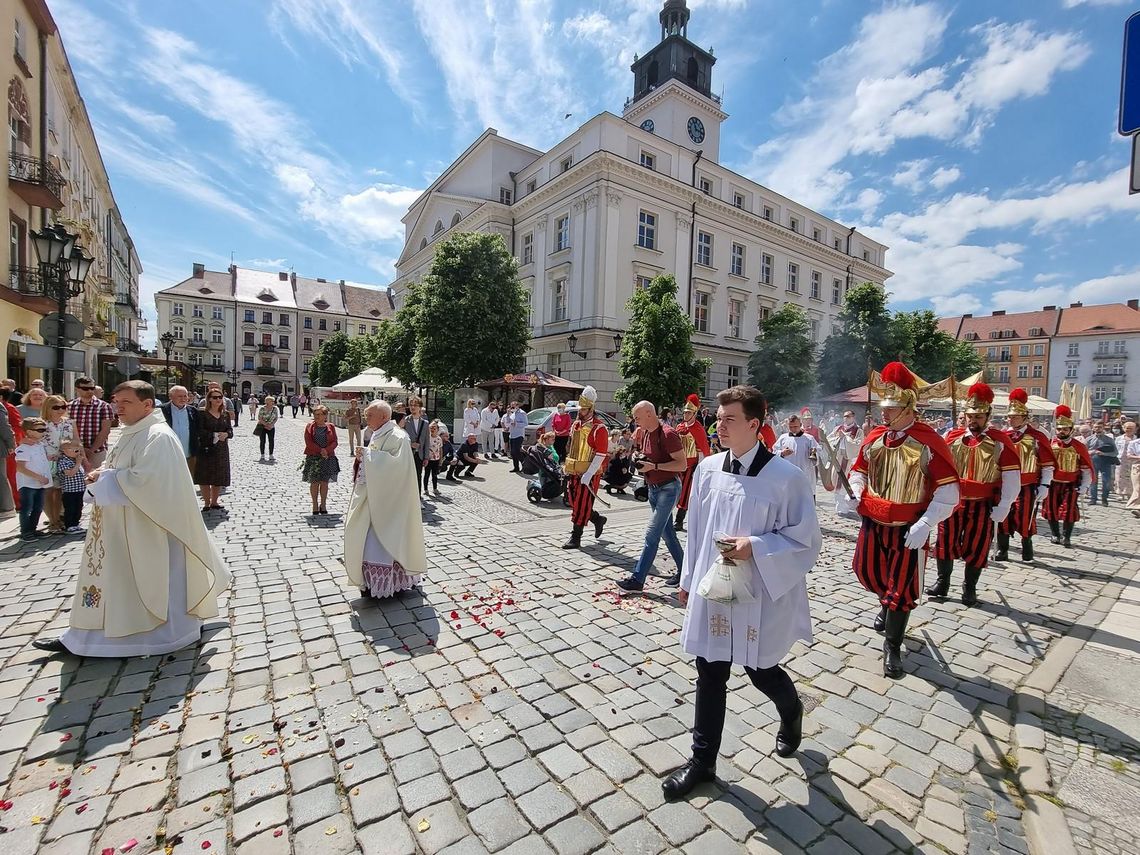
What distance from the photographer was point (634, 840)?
239 cm

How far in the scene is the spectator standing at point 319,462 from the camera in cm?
876

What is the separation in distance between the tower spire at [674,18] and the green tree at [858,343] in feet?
76.2

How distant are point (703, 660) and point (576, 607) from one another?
8.32 feet

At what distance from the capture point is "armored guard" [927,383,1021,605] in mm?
5220

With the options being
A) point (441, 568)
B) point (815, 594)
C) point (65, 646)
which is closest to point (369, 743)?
point (65, 646)

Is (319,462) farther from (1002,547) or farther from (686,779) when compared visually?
(1002,547)

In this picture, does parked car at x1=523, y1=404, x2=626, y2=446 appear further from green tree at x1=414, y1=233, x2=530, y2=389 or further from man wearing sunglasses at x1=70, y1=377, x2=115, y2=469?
man wearing sunglasses at x1=70, y1=377, x2=115, y2=469

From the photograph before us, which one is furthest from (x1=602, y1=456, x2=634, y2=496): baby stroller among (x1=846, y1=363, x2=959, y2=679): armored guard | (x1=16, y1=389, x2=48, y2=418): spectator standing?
(x1=16, y1=389, x2=48, y2=418): spectator standing

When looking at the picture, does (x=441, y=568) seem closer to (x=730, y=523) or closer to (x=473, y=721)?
(x=473, y=721)

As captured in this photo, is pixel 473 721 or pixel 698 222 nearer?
pixel 473 721

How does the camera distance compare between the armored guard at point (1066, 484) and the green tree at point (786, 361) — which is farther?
the green tree at point (786, 361)

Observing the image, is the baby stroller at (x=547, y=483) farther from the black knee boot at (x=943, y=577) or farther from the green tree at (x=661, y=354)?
the green tree at (x=661, y=354)

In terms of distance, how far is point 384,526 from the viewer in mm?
5020

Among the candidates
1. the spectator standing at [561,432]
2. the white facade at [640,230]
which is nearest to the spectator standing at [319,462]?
the spectator standing at [561,432]
